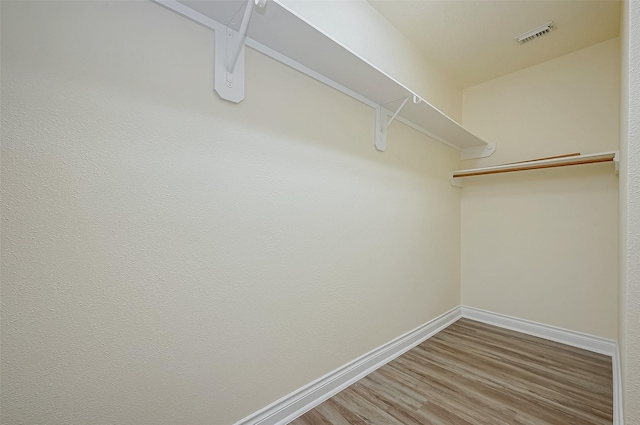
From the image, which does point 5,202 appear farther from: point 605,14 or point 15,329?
point 605,14

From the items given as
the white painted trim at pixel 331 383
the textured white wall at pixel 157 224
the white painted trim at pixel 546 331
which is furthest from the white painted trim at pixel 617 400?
the textured white wall at pixel 157 224

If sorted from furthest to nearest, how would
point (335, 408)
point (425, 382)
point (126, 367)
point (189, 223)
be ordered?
point (425, 382), point (335, 408), point (189, 223), point (126, 367)

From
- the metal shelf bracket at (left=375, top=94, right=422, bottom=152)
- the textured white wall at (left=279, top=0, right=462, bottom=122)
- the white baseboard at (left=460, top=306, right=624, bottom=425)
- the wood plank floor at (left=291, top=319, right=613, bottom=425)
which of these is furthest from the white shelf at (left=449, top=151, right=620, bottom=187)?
the wood plank floor at (left=291, top=319, right=613, bottom=425)

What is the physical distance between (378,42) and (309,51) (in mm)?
898

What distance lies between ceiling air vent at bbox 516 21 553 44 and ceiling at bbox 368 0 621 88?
0.04 m

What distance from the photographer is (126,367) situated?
86 cm

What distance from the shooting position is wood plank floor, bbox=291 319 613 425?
1.34 m

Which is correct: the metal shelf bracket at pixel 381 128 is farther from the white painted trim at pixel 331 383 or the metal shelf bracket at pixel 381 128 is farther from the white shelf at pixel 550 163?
the white painted trim at pixel 331 383

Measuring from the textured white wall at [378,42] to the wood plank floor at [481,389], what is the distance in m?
2.10

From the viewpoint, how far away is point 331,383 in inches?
58.3

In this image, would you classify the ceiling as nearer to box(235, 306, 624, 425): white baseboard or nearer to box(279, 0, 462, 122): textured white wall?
box(279, 0, 462, 122): textured white wall

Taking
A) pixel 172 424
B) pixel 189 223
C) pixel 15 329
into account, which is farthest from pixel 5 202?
pixel 172 424

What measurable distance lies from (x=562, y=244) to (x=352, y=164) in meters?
2.07

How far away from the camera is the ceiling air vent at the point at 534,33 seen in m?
1.91
